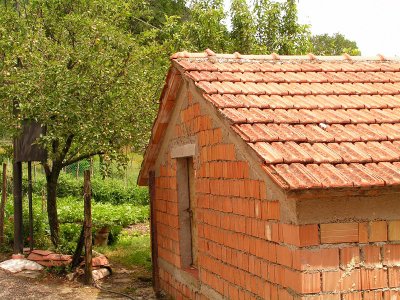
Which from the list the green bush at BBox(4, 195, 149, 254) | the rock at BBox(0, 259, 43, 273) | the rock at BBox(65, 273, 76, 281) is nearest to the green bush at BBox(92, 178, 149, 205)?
the green bush at BBox(4, 195, 149, 254)

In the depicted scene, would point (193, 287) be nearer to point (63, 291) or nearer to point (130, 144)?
point (63, 291)

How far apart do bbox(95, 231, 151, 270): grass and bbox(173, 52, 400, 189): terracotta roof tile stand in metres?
6.73

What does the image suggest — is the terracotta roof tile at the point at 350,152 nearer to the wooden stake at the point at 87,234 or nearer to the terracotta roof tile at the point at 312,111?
the terracotta roof tile at the point at 312,111

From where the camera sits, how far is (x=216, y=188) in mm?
6305

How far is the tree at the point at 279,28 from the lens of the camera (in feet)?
50.1

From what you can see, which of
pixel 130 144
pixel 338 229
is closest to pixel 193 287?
pixel 338 229

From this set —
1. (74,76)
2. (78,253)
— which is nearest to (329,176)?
(78,253)

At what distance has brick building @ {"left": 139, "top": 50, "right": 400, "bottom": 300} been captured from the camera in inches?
177

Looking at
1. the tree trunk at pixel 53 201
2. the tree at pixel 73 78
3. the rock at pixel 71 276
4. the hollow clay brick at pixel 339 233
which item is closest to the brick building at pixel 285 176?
the hollow clay brick at pixel 339 233

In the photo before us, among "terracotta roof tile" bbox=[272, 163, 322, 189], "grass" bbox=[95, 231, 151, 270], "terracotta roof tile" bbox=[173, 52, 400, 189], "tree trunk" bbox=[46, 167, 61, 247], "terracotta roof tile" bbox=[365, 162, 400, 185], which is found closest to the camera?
"terracotta roof tile" bbox=[272, 163, 322, 189]

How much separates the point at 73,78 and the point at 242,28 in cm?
557

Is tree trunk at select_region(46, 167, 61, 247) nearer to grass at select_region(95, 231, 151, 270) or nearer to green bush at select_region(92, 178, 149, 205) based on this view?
grass at select_region(95, 231, 151, 270)

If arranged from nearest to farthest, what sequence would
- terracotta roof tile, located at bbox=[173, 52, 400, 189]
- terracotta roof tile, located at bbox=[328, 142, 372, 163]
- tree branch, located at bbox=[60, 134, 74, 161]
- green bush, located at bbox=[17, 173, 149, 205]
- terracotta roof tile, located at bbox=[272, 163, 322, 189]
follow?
1. terracotta roof tile, located at bbox=[272, 163, 322, 189]
2. terracotta roof tile, located at bbox=[173, 52, 400, 189]
3. terracotta roof tile, located at bbox=[328, 142, 372, 163]
4. tree branch, located at bbox=[60, 134, 74, 161]
5. green bush, located at bbox=[17, 173, 149, 205]

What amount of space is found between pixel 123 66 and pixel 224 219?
6928 mm
